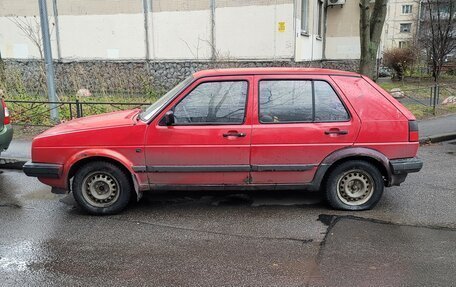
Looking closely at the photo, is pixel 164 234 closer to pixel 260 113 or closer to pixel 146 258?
pixel 146 258

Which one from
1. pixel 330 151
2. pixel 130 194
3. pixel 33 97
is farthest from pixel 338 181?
pixel 33 97

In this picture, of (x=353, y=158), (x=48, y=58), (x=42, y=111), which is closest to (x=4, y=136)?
(x=48, y=58)

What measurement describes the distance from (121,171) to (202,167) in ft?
3.19

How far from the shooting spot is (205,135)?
15.5 ft

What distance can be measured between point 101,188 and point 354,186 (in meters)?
3.07

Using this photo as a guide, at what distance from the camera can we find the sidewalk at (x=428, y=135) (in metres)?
7.65

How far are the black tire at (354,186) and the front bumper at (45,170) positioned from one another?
Result: 3.20 meters

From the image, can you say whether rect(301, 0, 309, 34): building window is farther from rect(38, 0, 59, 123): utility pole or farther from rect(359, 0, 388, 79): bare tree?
rect(38, 0, 59, 123): utility pole

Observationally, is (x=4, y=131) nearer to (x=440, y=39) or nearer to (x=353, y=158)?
(x=353, y=158)

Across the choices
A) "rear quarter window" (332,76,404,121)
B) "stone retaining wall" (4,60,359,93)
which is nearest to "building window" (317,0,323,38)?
"stone retaining wall" (4,60,359,93)

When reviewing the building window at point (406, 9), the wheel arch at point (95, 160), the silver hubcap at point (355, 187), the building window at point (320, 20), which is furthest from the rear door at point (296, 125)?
the building window at point (406, 9)

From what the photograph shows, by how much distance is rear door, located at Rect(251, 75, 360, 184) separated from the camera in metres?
4.77

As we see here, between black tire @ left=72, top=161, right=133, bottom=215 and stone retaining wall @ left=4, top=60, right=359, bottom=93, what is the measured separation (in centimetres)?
788

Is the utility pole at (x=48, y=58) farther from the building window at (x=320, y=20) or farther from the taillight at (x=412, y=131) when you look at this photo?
the building window at (x=320, y=20)
